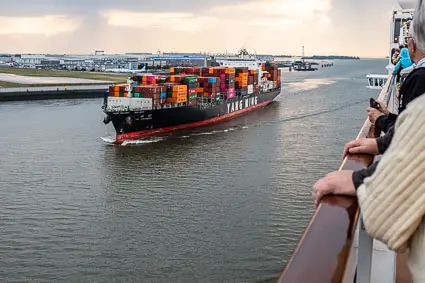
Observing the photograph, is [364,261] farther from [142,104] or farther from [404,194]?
[142,104]

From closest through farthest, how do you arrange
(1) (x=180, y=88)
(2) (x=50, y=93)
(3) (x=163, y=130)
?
(3) (x=163, y=130) → (1) (x=180, y=88) → (2) (x=50, y=93)

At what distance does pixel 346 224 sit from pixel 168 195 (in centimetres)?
939

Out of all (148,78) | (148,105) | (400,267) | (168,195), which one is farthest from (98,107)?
(400,267)

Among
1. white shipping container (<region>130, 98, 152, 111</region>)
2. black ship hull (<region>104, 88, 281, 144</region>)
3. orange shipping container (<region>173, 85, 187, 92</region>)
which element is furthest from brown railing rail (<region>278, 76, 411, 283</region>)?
orange shipping container (<region>173, 85, 187, 92</region>)

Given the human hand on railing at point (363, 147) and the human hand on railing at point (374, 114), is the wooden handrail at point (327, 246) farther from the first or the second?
the human hand on railing at point (374, 114)

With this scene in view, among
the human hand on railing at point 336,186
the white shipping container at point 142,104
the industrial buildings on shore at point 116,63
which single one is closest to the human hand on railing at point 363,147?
the human hand on railing at point 336,186

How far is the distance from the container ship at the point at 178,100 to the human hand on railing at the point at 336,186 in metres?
16.3

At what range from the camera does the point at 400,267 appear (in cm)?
144

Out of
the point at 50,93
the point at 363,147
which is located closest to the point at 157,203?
the point at 363,147

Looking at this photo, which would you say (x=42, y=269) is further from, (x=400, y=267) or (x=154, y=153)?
(x=154, y=153)

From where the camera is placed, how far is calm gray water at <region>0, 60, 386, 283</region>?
23.1 feet

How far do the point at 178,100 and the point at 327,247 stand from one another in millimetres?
Answer: 19433

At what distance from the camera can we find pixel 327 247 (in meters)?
0.80

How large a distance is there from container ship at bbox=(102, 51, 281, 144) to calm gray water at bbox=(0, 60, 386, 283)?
3.84 feet
